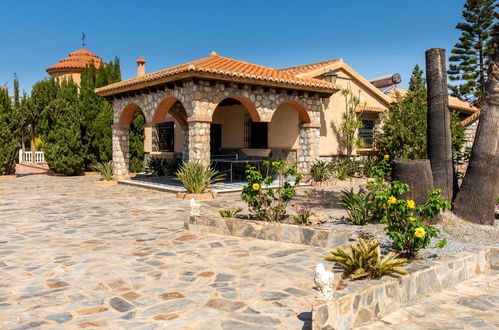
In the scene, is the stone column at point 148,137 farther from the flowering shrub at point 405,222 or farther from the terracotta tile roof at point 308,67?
the flowering shrub at point 405,222

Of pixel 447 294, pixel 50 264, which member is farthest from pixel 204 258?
pixel 447 294

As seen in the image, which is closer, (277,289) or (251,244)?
(277,289)

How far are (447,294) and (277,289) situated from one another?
6.30ft

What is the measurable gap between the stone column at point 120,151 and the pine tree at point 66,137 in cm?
293

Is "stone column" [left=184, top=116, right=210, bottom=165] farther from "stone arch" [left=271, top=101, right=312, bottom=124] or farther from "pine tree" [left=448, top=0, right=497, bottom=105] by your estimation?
"pine tree" [left=448, top=0, right=497, bottom=105]

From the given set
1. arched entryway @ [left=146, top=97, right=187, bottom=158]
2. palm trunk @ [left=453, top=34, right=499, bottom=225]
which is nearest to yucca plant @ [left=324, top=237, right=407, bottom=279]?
palm trunk @ [left=453, top=34, right=499, bottom=225]

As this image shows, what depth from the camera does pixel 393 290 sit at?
424 cm

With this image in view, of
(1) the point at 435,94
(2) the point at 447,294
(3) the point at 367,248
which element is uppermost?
(1) the point at 435,94

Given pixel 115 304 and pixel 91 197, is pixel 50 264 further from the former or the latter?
pixel 91 197

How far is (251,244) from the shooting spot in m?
6.79

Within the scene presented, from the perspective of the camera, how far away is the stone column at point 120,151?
56.3ft

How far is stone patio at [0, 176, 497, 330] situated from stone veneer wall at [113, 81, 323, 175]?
167 inches

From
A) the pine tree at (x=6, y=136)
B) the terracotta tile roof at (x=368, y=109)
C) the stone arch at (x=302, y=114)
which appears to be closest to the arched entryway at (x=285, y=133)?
the stone arch at (x=302, y=114)

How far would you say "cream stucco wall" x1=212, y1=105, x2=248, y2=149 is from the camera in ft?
58.9
